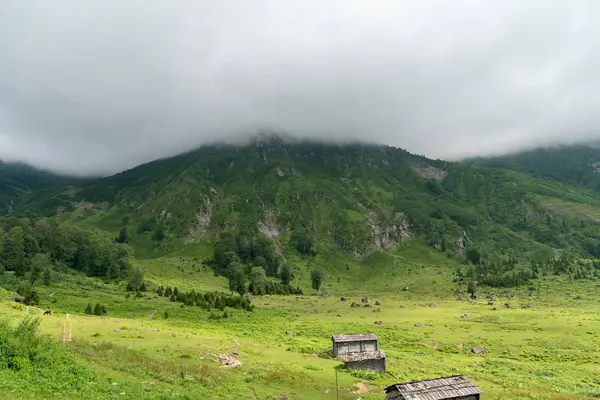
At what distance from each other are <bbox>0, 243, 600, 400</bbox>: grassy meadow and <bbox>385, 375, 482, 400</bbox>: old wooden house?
6.88 meters

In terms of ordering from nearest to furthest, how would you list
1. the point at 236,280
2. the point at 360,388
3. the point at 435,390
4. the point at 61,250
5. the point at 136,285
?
the point at 435,390 < the point at 360,388 < the point at 136,285 < the point at 61,250 < the point at 236,280

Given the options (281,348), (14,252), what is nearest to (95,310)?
(281,348)

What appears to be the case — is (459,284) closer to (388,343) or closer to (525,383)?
(388,343)

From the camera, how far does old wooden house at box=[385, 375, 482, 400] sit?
3234 centimetres

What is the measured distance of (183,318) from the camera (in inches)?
3462

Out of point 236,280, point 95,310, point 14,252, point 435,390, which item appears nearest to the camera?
point 435,390

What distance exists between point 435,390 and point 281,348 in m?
32.1

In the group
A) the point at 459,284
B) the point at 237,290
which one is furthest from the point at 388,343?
the point at 459,284

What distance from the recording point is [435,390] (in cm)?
3341

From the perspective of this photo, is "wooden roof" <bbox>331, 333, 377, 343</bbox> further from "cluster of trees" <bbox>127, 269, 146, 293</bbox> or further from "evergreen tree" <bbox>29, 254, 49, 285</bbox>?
"evergreen tree" <bbox>29, 254, 49, 285</bbox>

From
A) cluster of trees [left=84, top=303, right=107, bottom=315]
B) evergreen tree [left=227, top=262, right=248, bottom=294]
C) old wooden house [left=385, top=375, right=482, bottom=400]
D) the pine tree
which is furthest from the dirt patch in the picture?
evergreen tree [left=227, top=262, right=248, bottom=294]

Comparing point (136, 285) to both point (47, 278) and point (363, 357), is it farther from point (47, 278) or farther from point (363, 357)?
point (363, 357)

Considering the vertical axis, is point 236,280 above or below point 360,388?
below

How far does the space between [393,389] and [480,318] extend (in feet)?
257
